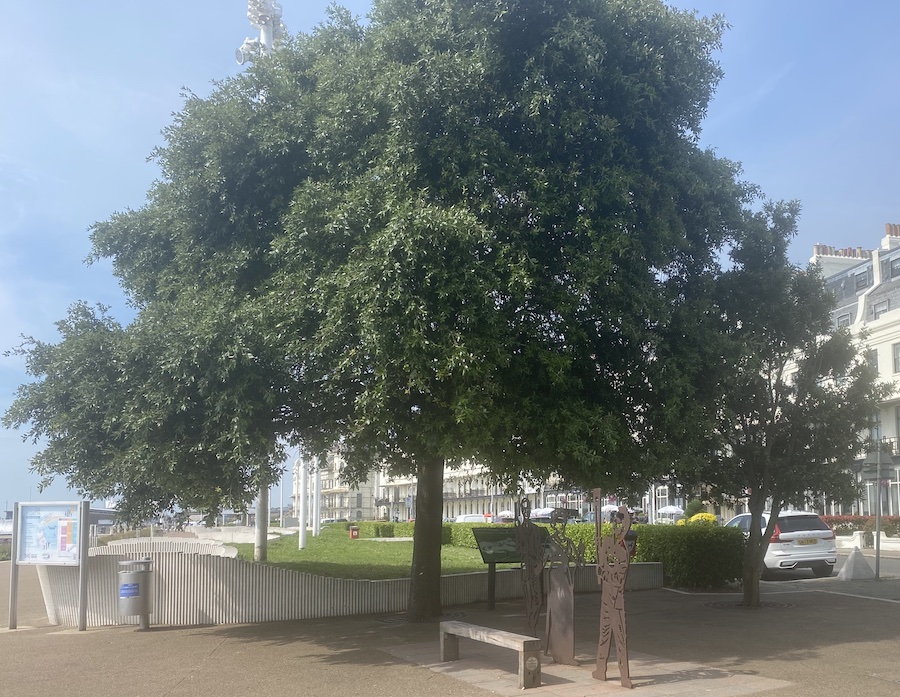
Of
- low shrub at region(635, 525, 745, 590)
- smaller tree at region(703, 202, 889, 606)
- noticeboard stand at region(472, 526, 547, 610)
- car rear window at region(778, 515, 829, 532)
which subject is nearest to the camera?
smaller tree at region(703, 202, 889, 606)

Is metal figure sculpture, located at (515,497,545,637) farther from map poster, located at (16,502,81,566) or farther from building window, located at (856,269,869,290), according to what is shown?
building window, located at (856,269,869,290)

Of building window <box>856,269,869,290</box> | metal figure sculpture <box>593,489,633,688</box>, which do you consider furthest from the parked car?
building window <box>856,269,869,290</box>

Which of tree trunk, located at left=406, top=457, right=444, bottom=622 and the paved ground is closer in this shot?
the paved ground

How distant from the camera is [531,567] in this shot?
10.7 metres

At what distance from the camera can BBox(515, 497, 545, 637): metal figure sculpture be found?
1055 centimetres

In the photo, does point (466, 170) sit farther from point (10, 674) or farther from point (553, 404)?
point (10, 674)

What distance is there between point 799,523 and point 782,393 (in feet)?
26.6

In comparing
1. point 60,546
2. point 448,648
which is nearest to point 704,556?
point 448,648

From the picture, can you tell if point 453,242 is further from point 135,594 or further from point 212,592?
point 135,594

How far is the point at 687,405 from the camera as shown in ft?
37.3

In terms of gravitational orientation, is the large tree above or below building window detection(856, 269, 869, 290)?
below

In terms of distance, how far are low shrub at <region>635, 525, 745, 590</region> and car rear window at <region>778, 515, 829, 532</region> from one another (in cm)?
376

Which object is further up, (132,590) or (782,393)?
(782,393)

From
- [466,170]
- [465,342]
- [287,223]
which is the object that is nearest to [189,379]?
[287,223]
